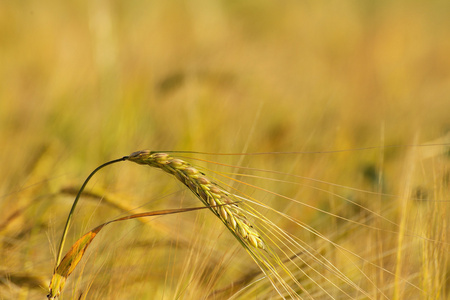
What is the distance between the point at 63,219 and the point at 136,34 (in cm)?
117

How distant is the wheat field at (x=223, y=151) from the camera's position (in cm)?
84

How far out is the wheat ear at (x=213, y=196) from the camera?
602 mm

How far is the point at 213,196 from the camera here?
612 millimetres

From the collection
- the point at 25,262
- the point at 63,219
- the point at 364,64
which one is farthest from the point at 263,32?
the point at 25,262

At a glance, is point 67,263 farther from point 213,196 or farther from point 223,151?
point 223,151

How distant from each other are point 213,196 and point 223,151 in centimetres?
78

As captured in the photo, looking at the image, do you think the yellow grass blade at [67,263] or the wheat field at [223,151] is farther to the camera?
the wheat field at [223,151]

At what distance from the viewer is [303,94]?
76.5 inches

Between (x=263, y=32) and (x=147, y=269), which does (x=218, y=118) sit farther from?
(x=263, y=32)

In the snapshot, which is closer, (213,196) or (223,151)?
(213,196)

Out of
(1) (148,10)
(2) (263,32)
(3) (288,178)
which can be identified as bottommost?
(3) (288,178)

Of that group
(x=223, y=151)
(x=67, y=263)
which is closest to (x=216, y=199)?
(x=67, y=263)

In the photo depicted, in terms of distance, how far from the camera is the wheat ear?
602 millimetres

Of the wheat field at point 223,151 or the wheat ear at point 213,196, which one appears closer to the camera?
the wheat ear at point 213,196
